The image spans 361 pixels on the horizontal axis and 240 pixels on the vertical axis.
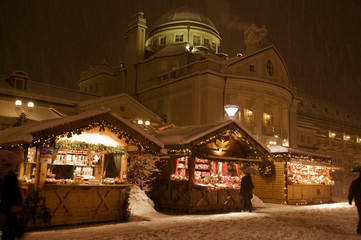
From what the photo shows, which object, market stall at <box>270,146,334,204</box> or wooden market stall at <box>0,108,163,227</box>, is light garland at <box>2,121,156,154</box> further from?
market stall at <box>270,146,334,204</box>

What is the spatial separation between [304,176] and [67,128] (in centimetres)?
1667

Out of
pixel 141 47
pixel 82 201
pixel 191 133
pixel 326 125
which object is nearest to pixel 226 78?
pixel 141 47

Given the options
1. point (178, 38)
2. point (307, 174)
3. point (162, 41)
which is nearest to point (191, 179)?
point (307, 174)

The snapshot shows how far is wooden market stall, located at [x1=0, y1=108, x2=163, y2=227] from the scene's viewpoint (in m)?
10.5

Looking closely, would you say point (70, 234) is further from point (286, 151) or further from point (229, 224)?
point (286, 151)

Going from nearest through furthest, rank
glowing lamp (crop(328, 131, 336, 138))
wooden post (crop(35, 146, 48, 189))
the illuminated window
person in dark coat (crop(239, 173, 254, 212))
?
wooden post (crop(35, 146, 48, 189)), person in dark coat (crop(239, 173, 254, 212)), the illuminated window, glowing lamp (crop(328, 131, 336, 138))

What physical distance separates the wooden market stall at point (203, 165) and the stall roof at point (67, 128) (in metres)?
2.54

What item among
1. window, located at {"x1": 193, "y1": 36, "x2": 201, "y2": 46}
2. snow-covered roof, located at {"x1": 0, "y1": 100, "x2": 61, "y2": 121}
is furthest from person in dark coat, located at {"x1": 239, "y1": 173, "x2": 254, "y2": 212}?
window, located at {"x1": 193, "y1": 36, "x2": 201, "y2": 46}

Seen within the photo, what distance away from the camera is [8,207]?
5484mm

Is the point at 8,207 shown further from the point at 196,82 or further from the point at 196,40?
the point at 196,40

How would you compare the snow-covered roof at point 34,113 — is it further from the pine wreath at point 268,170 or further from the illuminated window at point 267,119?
the illuminated window at point 267,119

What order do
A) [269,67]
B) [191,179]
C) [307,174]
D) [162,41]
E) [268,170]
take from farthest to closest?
[162,41], [269,67], [307,174], [268,170], [191,179]

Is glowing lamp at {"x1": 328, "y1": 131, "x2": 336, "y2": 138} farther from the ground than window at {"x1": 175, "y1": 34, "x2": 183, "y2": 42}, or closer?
closer

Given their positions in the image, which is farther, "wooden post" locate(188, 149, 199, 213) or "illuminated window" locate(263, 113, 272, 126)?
"illuminated window" locate(263, 113, 272, 126)
